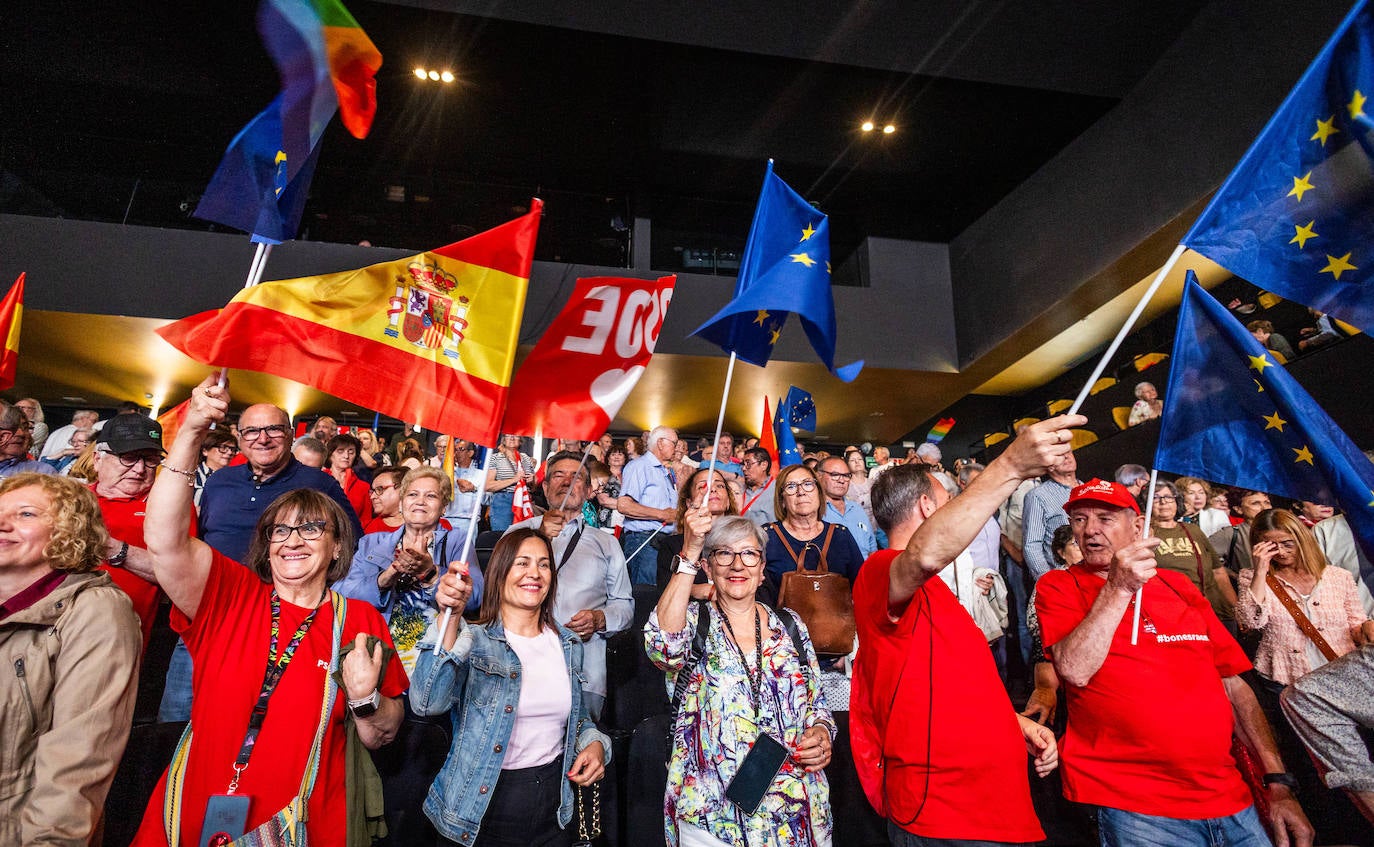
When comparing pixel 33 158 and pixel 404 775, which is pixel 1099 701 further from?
pixel 33 158

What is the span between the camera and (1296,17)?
21.7ft

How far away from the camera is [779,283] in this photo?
3.68 metres

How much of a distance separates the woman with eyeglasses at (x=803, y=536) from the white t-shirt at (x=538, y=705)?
1456 mm

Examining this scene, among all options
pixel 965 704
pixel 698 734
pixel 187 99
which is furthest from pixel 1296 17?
pixel 187 99

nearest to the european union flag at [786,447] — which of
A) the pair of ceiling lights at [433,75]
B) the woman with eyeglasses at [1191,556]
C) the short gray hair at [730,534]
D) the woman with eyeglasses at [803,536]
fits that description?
the woman with eyeglasses at [803,536]

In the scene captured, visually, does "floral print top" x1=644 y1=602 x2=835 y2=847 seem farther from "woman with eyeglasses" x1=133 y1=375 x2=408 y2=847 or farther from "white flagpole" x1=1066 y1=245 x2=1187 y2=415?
"white flagpole" x1=1066 y1=245 x2=1187 y2=415

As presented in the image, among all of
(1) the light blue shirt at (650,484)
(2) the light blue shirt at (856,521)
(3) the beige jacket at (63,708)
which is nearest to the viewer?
(3) the beige jacket at (63,708)

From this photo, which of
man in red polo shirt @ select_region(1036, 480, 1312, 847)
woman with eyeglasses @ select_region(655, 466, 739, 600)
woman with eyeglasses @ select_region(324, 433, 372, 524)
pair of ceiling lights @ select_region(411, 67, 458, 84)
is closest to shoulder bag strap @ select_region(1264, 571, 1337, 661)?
man in red polo shirt @ select_region(1036, 480, 1312, 847)

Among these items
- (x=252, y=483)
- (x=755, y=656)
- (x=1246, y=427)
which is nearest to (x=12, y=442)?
(x=252, y=483)

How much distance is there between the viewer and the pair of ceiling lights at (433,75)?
919 cm

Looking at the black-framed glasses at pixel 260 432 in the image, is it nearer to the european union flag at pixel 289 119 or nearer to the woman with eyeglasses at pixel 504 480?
the european union flag at pixel 289 119

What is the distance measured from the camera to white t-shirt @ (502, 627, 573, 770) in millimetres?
2604

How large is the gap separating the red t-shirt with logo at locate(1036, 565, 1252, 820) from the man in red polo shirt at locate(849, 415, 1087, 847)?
50cm

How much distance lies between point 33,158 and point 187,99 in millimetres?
2082
